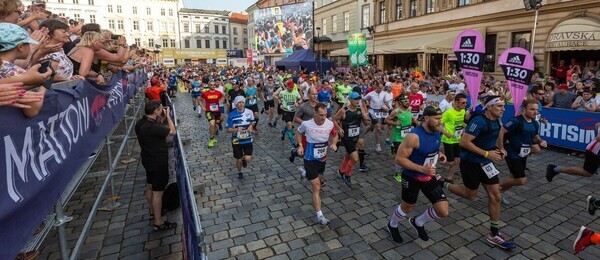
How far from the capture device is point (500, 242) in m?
4.65

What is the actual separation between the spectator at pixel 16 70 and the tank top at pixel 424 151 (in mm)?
4152

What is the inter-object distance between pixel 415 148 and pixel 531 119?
2368mm

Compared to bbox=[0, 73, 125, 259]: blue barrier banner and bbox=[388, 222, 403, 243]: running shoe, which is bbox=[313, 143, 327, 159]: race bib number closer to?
bbox=[388, 222, 403, 243]: running shoe

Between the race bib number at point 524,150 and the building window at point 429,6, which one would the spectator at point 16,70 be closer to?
the race bib number at point 524,150

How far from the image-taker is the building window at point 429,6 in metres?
25.1

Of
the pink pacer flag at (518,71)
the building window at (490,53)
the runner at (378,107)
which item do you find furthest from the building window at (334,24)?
the pink pacer flag at (518,71)

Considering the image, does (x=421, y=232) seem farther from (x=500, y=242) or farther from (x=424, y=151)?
(x=424, y=151)

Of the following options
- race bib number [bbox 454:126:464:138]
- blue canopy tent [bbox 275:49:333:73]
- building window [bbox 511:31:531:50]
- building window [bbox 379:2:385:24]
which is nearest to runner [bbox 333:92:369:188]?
race bib number [bbox 454:126:464:138]

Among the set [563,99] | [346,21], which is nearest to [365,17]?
[346,21]

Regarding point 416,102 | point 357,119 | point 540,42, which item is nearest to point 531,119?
point 357,119

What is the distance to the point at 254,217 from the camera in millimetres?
5781

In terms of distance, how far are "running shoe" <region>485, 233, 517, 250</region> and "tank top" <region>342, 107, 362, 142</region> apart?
342cm

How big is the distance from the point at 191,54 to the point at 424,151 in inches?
2831

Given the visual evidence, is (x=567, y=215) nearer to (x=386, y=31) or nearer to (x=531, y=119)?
(x=531, y=119)
